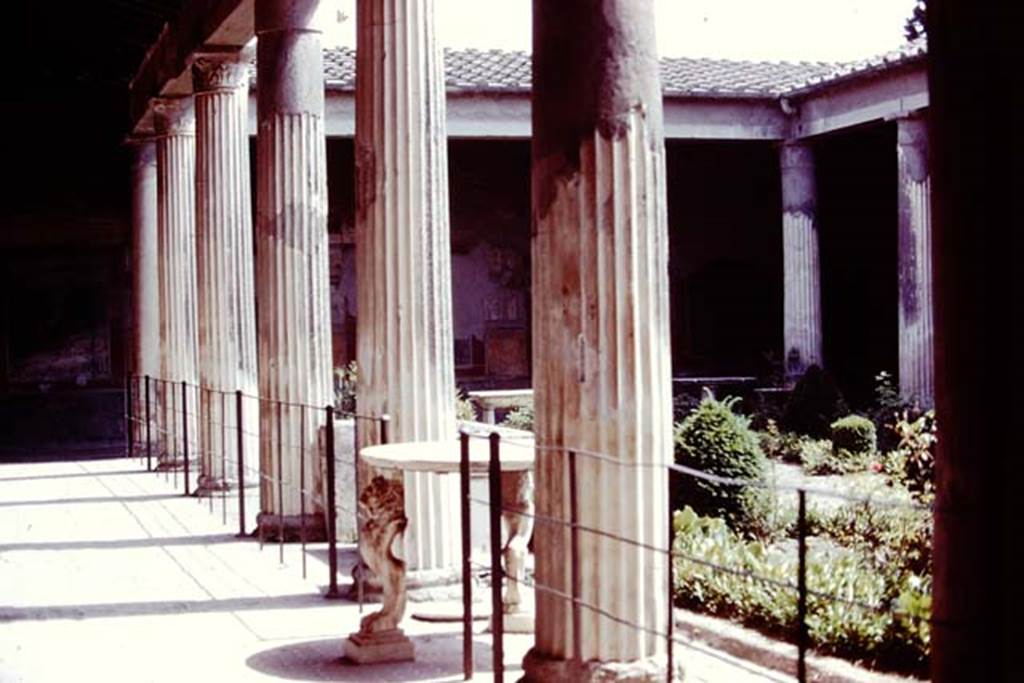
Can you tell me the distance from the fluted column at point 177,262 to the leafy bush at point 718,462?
5.49m

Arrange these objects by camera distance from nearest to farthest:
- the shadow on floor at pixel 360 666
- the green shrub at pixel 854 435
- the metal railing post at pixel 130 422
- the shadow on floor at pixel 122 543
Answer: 1. the shadow on floor at pixel 360 666
2. the shadow on floor at pixel 122 543
3. the green shrub at pixel 854 435
4. the metal railing post at pixel 130 422

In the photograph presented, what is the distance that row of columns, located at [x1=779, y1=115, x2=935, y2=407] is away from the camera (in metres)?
16.8

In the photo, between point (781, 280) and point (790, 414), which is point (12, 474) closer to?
point (790, 414)

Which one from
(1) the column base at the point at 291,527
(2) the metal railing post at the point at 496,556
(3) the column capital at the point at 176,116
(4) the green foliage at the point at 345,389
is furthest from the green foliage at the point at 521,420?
(2) the metal railing post at the point at 496,556

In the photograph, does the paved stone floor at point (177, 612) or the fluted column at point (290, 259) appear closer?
the paved stone floor at point (177, 612)

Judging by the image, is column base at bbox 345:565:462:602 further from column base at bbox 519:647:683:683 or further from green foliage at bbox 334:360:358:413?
green foliage at bbox 334:360:358:413

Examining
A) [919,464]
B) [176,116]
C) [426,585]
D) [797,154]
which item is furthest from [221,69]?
[797,154]

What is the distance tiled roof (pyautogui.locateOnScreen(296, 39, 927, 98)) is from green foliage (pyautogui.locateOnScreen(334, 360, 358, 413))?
3.58 m

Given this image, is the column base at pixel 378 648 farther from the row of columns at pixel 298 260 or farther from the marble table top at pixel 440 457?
the row of columns at pixel 298 260

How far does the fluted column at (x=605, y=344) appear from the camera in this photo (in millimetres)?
4699

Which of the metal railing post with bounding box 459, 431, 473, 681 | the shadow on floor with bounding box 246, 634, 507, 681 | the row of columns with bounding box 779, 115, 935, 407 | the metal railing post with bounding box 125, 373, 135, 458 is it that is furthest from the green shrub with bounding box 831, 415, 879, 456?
the metal railing post with bounding box 459, 431, 473, 681

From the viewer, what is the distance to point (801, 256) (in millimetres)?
19156

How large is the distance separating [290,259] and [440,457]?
3802 mm

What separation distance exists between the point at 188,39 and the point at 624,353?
8339 millimetres
